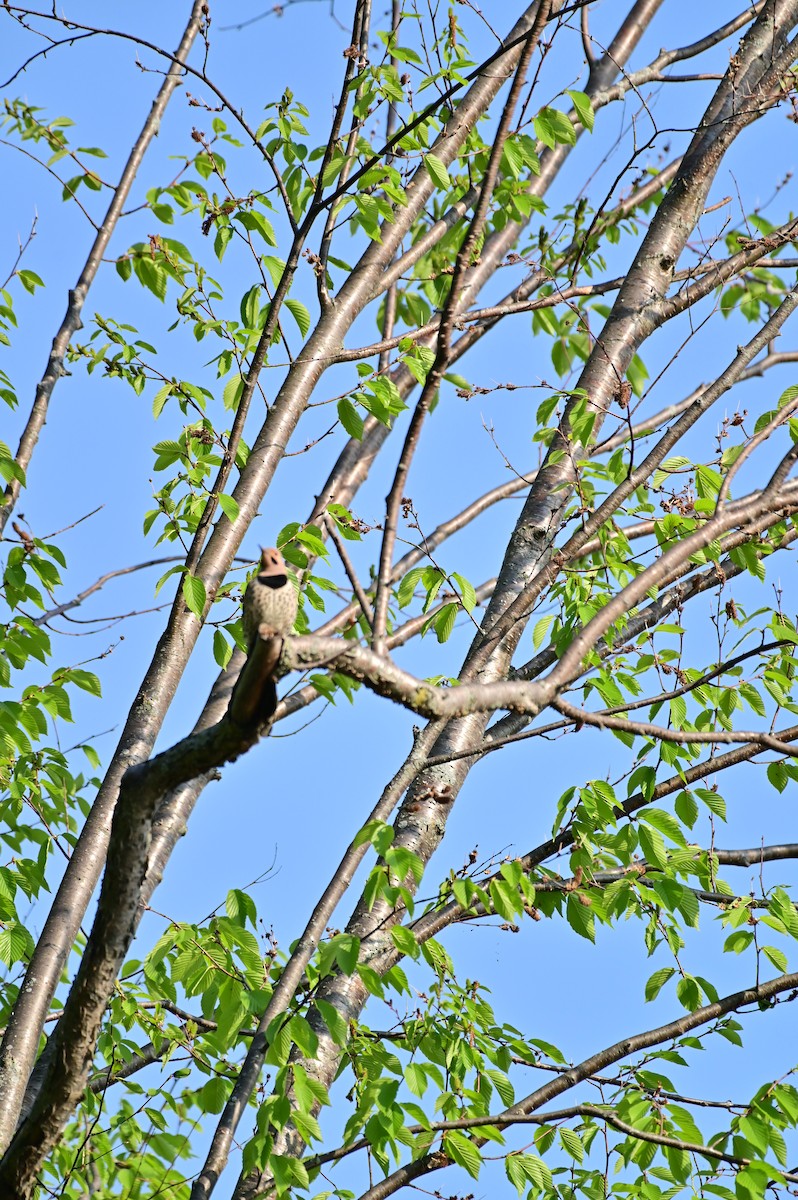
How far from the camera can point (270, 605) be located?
7.81 ft

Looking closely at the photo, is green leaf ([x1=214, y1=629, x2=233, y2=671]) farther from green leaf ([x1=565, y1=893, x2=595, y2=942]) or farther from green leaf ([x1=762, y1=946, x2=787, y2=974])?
green leaf ([x1=762, y1=946, x2=787, y2=974])

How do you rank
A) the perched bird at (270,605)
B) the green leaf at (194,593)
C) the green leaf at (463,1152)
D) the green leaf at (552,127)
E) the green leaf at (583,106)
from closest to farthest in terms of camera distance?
1. the perched bird at (270,605)
2. the green leaf at (463,1152)
3. the green leaf at (194,593)
4. the green leaf at (552,127)
5. the green leaf at (583,106)

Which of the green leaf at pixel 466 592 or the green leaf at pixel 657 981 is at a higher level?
the green leaf at pixel 466 592

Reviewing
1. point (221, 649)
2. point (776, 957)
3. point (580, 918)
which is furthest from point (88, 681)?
point (776, 957)

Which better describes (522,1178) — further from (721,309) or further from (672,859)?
(721,309)

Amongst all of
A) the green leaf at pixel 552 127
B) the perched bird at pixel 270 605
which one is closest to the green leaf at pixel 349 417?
the green leaf at pixel 552 127

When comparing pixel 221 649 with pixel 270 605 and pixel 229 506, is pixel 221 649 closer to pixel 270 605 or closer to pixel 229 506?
pixel 229 506

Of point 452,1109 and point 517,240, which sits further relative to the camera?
point 517,240

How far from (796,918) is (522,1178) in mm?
1333

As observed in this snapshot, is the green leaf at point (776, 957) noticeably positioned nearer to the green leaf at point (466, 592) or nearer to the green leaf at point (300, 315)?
the green leaf at point (466, 592)

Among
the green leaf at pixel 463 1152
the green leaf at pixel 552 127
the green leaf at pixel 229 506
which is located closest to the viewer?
the green leaf at pixel 463 1152

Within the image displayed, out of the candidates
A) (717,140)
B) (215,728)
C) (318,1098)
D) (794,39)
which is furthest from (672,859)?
(794,39)

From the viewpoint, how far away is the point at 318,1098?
133 inches

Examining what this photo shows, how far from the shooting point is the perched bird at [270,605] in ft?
7.75
